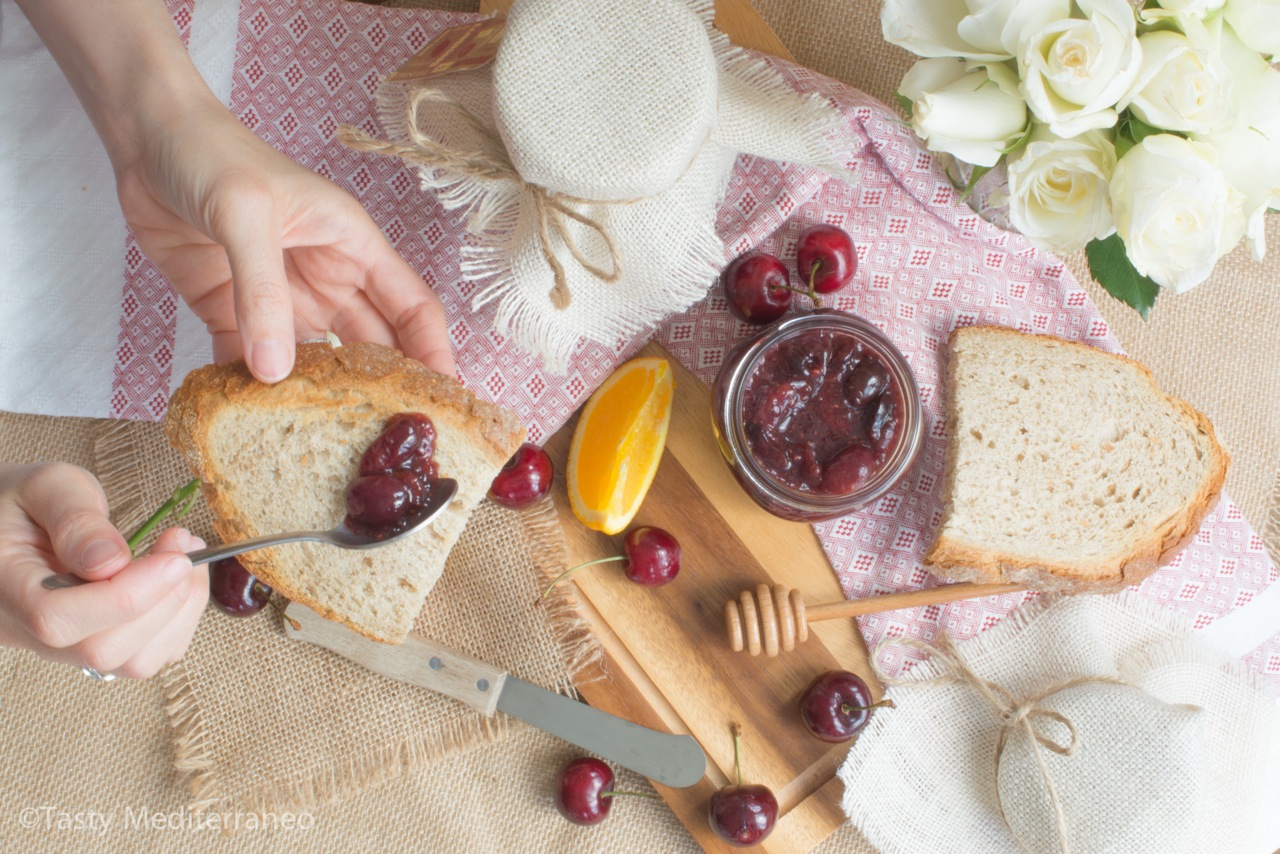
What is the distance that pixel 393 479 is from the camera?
5.28 ft

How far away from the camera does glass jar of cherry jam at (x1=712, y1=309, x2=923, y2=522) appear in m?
1.88

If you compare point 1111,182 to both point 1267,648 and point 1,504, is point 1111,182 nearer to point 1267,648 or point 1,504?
point 1267,648

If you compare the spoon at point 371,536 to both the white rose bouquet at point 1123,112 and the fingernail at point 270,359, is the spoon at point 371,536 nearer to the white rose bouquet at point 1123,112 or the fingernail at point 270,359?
the fingernail at point 270,359

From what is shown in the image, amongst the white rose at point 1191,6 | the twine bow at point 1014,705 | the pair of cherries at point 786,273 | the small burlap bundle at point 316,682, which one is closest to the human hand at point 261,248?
the small burlap bundle at point 316,682

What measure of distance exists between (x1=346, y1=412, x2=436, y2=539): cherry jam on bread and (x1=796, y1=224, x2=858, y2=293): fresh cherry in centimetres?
91

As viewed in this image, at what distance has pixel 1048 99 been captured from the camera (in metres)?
1.29

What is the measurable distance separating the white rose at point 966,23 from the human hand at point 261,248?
104 centimetres

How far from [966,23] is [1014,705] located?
1.50 meters

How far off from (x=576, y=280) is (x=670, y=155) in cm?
39

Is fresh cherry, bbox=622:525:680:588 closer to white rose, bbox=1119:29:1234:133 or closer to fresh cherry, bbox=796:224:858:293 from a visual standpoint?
fresh cherry, bbox=796:224:858:293

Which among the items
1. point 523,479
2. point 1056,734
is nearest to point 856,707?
point 1056,734

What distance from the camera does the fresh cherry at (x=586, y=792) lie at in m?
2.14

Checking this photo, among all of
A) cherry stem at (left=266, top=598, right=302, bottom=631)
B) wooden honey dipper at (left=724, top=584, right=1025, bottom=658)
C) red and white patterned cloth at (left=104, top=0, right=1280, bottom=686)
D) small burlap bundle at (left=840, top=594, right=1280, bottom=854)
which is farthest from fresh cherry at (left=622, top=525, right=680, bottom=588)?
cherry stem at (left=266, top=598, right=302, bottom=631)

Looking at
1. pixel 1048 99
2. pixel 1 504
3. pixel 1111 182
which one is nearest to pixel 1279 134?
pixel 1111 182
